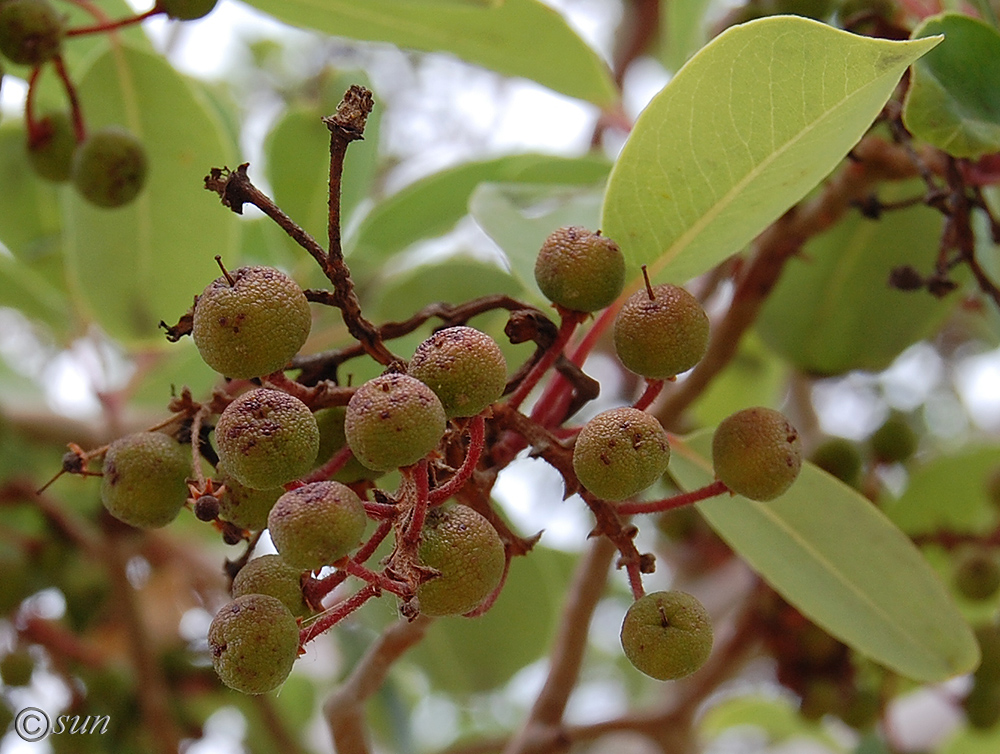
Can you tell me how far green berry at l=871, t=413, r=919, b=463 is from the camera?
162cm

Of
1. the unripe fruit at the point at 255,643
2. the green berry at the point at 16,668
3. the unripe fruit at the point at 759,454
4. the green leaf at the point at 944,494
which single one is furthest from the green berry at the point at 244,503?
the green leaf at the point at 944,494

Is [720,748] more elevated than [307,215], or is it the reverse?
[307,215]

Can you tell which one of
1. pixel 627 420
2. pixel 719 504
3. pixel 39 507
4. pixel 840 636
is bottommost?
pixel 39 507

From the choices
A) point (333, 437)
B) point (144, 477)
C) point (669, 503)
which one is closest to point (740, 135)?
point (669, 503)

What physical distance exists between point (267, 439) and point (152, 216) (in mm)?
893

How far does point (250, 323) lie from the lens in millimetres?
690

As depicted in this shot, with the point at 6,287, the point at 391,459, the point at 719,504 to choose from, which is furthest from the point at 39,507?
the point at 391,459

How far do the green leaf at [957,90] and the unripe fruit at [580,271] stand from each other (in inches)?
11.6

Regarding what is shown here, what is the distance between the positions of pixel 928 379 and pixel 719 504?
271 cm

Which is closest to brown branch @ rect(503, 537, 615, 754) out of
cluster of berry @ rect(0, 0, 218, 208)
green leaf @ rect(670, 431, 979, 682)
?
green leaf @ rect(670, 431, 979, 682)

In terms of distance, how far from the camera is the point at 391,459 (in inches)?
25.7

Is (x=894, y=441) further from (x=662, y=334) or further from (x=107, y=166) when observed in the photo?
(x=107, y=166)

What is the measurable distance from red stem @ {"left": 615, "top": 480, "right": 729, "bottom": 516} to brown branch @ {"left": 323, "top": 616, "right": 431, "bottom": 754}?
246 millimetres

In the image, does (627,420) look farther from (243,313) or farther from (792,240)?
(792,240)
